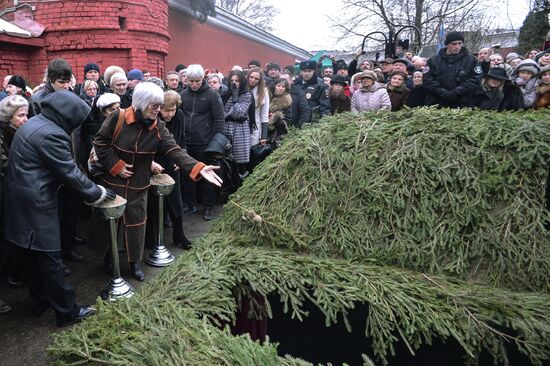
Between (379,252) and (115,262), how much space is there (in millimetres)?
2493

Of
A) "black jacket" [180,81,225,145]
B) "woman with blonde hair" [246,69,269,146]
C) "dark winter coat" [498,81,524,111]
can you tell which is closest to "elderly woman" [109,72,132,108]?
"black jacket" [180,81,225,145]

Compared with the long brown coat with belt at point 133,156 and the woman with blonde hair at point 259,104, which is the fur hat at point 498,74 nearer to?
the woman with blonde hair at point 259,104

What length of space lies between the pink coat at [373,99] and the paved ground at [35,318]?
10.8 feet

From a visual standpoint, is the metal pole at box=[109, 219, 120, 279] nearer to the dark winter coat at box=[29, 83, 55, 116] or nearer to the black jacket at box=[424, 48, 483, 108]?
the dark winter coat at box=[29, 83, 55, 116]

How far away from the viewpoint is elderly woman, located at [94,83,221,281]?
11.8ft

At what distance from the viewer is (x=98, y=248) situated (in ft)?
13.5

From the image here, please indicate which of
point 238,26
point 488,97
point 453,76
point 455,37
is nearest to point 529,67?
point 488,97

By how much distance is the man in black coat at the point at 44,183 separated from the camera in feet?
10.0

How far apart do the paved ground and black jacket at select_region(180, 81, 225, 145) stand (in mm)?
1540

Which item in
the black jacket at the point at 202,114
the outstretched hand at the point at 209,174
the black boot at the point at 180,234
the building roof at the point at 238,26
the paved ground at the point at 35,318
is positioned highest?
the building roof at the point at 238,26

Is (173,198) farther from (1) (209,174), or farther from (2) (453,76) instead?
(2) (453,76)

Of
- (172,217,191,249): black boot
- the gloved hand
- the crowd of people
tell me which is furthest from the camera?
the gloved hand

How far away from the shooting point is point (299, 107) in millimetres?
7105

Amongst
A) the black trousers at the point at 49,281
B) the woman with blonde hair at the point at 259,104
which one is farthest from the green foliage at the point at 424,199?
the woman with blonde hair at the point at 259,104
